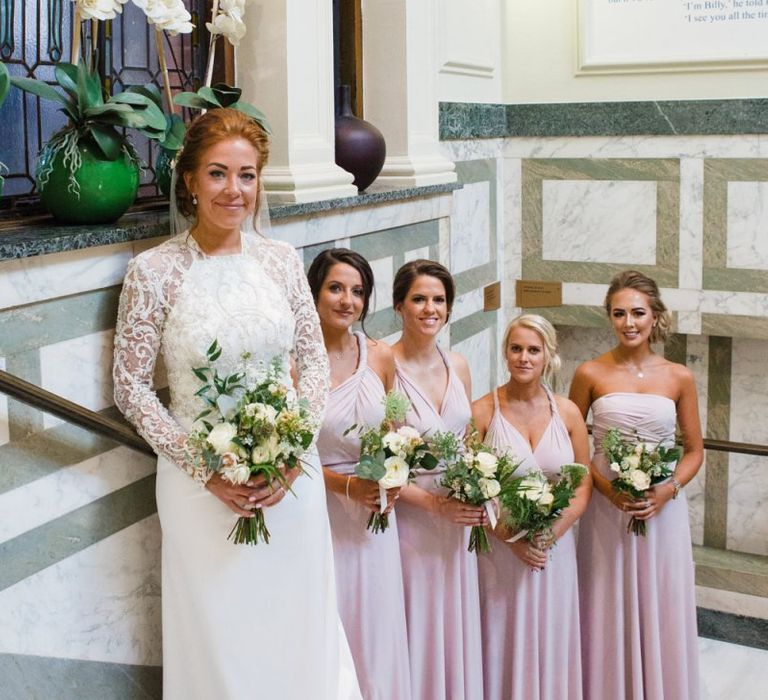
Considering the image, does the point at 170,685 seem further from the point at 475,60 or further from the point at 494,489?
the point at 475,60

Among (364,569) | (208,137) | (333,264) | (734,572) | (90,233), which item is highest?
(208,137)

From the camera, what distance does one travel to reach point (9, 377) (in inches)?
109

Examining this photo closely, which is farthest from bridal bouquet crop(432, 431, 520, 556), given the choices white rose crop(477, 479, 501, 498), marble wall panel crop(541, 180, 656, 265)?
marble wall panel crop(541, 180, 656, 265)

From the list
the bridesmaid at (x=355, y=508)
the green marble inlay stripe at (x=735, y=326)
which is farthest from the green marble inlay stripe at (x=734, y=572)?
the bridesmaid at (x=355, y=508)

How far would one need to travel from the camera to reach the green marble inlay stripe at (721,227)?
20.0 ft

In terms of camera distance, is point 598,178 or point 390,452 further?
point 598,178

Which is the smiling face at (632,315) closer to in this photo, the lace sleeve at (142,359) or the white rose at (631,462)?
the white rose at (631,462)

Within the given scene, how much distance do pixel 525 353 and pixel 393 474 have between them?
86 cm

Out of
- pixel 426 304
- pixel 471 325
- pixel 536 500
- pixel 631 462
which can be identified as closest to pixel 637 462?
pixel 631 462

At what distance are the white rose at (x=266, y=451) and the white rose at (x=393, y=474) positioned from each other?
25.5 inches

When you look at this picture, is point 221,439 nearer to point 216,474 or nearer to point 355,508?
point 216,474

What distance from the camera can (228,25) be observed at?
12.8 feet

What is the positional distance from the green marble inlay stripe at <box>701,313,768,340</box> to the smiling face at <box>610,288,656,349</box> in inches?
71.5

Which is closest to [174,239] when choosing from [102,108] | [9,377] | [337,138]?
[102,108]
